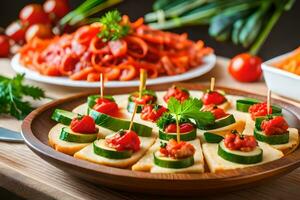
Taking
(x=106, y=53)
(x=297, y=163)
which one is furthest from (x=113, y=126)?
(x=106, y=53)

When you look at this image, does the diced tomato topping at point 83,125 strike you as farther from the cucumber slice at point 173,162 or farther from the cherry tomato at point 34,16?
the cherry tomato at point 34,16

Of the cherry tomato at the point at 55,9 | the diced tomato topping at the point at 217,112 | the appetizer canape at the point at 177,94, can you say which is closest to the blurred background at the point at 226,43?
the cherry tomato at the point at 55,9

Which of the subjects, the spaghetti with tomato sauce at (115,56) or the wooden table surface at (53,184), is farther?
the spaghetti with tomato sauce at (115,56)

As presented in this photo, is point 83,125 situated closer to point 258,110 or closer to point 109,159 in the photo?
point 109,159

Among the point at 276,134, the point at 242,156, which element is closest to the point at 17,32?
the point at 276,134

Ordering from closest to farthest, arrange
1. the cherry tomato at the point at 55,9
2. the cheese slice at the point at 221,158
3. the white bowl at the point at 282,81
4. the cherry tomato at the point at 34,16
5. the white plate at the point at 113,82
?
the cheese slice at the point at 221,158
the white bowl at the point at 282,81
the white plate at the point at 113,82
the cherry tomato at the point at 34,16
the cherry tomato at the point at 55,9

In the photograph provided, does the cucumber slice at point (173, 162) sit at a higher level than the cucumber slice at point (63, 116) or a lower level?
lower

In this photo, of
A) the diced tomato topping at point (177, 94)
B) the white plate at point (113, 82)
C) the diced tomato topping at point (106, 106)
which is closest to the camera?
the diced tomato topping at point (106, 106)
